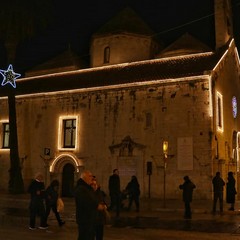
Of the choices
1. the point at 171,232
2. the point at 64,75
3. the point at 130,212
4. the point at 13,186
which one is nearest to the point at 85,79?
the point at 64,75

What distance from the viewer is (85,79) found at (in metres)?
29.4

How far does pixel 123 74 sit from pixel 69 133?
20.0 ft

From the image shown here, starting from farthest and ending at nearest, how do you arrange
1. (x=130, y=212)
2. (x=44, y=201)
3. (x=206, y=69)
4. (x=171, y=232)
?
1. (x=206, y=69)
2. (x=130, y=212)
3. (x=44, y=201)
4. (x=171, y=232)

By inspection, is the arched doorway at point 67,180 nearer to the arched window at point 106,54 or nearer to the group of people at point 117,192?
the arched window at point 106,54

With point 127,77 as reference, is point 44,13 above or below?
above

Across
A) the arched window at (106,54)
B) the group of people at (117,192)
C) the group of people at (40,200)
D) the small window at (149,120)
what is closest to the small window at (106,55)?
the arched window at (106,54)

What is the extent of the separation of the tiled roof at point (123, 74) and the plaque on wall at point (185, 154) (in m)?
4.27

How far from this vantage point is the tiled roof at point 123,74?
25234mm

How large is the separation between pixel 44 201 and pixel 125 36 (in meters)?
20.7

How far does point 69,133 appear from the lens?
28.7 meters

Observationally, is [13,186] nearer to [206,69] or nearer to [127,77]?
[127,77]

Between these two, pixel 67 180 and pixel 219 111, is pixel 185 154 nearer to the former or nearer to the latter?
pixel 219 111

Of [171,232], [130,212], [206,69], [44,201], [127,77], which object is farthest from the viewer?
[127,77]

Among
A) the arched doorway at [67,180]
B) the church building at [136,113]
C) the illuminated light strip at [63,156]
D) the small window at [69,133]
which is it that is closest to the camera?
the church building at [136,113]
